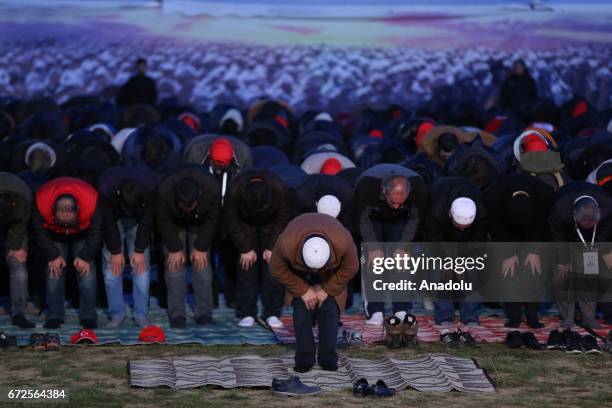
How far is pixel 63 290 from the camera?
13.4 meters

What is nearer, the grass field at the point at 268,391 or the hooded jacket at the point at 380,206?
the grass field at the point at 268,391

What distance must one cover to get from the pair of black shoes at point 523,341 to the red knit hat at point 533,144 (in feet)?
9.04

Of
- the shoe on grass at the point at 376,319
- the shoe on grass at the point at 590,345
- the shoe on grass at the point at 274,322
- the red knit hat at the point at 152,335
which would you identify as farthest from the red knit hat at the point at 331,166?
the shoe on grass at the point at 590,345

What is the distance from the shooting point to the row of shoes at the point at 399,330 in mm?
12430

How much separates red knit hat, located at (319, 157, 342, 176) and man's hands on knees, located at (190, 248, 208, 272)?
68.4 inches

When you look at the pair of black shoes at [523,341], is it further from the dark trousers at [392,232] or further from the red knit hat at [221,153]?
the red knit hat at [221,153]

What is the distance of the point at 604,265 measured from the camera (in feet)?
42.9

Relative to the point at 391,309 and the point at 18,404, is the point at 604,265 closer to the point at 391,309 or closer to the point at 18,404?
the point at 391,309

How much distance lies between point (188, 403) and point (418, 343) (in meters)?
2.85

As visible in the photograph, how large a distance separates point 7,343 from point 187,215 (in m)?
1.94

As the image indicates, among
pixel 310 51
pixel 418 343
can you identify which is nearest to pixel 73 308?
pixel 418 343

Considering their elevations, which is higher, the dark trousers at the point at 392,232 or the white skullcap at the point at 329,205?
the white skullcap at the point at 329,205

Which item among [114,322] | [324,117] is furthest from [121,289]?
[324,117]

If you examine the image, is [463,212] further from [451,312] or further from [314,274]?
[314,274]
